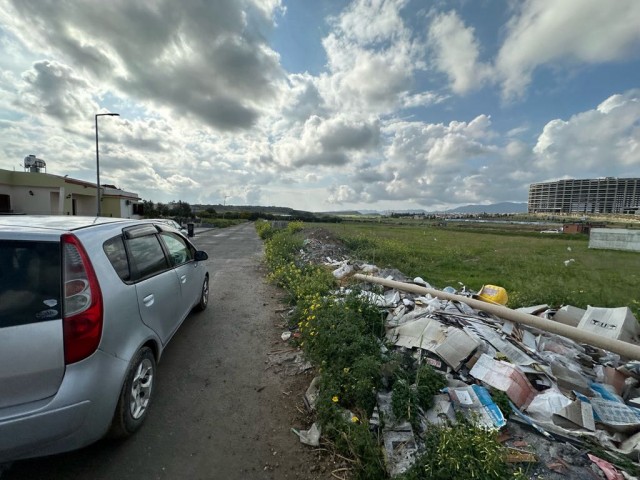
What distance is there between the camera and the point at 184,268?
412cm

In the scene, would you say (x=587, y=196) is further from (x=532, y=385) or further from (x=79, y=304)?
(x=79, y=304)

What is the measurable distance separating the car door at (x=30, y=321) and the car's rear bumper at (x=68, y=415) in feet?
0.22

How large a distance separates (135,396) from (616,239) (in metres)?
34.6

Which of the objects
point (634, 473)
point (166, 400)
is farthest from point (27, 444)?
point (634, 473)

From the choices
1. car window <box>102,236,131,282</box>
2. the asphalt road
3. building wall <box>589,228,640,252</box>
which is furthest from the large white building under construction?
car window <box>102,236,131,282</box>

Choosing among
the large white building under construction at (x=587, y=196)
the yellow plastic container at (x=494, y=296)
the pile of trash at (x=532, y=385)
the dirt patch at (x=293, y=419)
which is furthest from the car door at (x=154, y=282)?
the large white building under construction at (x=587, y=196)

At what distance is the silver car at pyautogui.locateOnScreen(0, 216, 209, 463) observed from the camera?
1.72 metres

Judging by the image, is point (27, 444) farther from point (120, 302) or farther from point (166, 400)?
point (166, 400)

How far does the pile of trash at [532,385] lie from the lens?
2.12m

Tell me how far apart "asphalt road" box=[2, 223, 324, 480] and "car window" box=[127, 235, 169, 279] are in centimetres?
129

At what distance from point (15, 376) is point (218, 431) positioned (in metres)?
1.54

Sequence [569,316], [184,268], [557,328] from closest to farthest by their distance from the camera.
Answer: [557,328], [184,268], [569,316]

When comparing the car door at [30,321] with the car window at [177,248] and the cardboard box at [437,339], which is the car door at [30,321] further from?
the cardboard box at [437,339]

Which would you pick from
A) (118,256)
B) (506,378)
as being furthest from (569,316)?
(118,256)
